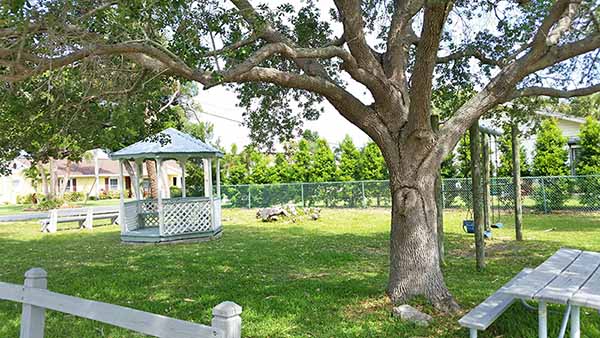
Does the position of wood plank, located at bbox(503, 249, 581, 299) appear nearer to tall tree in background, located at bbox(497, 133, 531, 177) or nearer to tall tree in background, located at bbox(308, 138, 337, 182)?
tall tree in background, located at bbox(497, 133, 531, 177)

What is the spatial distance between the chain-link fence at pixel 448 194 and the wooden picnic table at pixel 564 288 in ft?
34.3

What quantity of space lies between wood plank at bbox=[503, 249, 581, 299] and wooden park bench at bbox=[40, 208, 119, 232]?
56.5ft

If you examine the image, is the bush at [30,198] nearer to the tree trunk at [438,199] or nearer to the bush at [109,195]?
the bush at [109,195]

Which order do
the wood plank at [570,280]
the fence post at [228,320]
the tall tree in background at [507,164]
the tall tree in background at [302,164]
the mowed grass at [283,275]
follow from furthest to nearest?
1. the tall tree in background at [302,164]
2. the tall tree in background at [507,164]
3. the mowed grass at [283,275]
4. the wood plank at [570,280]
5. the fence post at [228,320]

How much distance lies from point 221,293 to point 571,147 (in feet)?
65.6

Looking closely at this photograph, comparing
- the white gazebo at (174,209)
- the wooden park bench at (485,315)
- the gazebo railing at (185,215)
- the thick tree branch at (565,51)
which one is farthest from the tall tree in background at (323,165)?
the wooden park bench at (485,315)

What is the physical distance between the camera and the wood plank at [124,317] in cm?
229

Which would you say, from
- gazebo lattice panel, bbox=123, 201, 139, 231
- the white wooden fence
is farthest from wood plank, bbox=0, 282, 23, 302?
gazebo lattice panel, bbox=123, 201, 139, 231

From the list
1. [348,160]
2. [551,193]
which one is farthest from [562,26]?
[348,160]

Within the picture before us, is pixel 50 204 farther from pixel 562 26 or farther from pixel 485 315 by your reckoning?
pixel 485 315

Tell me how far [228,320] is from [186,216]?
11986 mm

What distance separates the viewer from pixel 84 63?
4.95m

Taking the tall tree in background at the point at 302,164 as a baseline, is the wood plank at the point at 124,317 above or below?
below

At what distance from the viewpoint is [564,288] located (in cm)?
343
